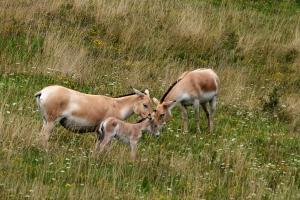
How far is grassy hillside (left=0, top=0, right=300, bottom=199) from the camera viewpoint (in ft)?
30.5

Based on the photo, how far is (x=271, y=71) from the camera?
18812mm

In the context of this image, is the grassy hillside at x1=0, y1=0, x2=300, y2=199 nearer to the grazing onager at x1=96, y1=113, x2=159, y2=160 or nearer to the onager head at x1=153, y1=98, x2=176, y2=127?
the grazing onager at x1=96, y1=113, x2=159, y2=160

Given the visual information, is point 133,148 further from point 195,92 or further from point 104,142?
point 195,92

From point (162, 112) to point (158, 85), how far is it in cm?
450

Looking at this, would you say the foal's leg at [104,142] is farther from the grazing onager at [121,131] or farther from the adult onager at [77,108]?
the adult onager at [77,108]

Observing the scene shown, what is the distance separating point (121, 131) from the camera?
1051 centimetres

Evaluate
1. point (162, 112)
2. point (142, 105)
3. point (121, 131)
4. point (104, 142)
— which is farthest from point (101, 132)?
point (162, 112)

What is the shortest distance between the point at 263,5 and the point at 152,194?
1556cm

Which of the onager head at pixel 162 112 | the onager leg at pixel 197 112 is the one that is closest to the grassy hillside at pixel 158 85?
the onager leg at pixel 197 112

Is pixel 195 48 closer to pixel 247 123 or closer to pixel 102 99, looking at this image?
pixel 247 123

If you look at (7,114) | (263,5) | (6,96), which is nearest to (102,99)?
(7,114)

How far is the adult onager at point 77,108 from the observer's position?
1036 cm

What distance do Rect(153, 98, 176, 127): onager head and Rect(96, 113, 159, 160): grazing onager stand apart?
1.15ft

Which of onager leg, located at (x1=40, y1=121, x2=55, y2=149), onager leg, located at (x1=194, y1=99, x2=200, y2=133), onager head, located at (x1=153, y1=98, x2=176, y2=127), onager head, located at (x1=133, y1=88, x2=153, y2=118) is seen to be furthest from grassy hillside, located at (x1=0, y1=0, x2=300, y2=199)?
onager head, located at (x1=133, y1=88, x2=153, y2=118)
